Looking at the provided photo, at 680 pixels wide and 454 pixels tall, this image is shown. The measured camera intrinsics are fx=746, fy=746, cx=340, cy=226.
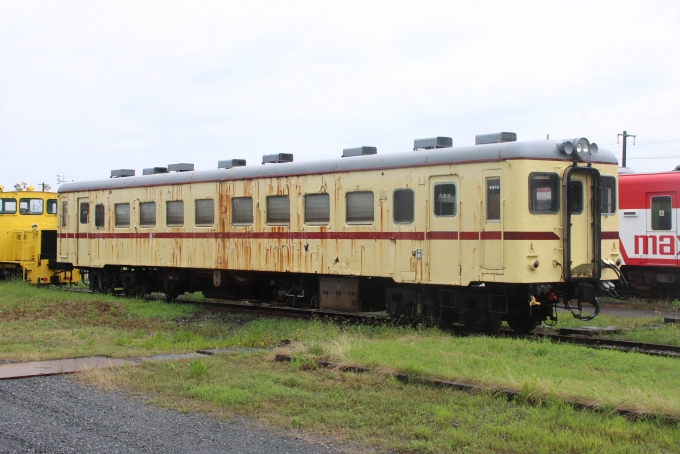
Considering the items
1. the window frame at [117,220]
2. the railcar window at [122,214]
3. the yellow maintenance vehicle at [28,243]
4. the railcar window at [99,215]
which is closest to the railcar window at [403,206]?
the window frame at [117,220]

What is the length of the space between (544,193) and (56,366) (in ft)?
26.6

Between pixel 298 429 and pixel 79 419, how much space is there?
7.17 feet

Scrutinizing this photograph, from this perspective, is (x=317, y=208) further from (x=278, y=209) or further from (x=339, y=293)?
(x=339, y=293)

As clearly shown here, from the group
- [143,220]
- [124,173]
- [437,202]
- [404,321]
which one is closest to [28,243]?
[124,173]

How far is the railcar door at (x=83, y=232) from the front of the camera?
21.8 meters

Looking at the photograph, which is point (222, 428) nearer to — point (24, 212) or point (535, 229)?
point (535, 229)

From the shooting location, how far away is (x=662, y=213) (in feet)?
65.6

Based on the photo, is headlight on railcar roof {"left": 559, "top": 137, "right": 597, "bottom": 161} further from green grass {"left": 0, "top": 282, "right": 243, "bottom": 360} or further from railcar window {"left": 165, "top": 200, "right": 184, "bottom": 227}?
railcar window {"left": 165, "top": 200, "right": 184, "bottom": 227}

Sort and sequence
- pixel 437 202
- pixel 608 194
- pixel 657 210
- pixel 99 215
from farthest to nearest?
pixel 99 215
pixel 657 210
pixel 608 194
pixel 437 202

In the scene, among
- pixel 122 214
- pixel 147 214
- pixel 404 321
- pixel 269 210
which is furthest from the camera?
pixel 122 214

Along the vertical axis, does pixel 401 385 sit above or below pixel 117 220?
below

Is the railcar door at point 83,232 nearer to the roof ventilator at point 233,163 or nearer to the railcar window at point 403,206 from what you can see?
the roof ventilator at point 233,163

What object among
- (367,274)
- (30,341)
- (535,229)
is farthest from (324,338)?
(30,341)

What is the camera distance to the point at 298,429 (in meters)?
6.98
